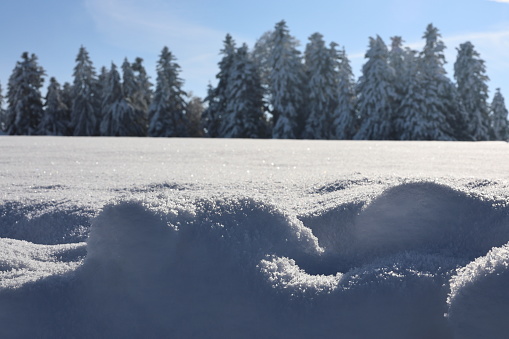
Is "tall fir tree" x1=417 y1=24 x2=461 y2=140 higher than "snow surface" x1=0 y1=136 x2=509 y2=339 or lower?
higher

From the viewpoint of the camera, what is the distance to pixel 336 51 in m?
26.1

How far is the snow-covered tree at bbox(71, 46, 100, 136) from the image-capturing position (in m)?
30.3

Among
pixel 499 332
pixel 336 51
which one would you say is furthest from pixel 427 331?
pixel 336 51

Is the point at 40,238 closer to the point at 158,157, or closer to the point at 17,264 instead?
the point at 17,264

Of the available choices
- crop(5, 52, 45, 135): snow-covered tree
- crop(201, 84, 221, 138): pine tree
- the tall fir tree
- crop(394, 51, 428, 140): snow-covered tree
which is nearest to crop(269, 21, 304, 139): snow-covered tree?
crop(201, 84, 221, 138): pine tree

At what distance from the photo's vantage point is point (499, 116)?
28.5 metres

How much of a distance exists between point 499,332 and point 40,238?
4.38 ft

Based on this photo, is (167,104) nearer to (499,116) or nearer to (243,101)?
(243,101)

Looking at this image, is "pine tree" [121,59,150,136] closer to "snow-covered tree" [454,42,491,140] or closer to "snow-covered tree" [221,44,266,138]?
"snow-covered tree" [221,44,266,138]

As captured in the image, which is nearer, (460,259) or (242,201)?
(460,259)

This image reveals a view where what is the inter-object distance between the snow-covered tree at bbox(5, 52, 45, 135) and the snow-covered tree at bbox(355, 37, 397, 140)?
20881 millimetres

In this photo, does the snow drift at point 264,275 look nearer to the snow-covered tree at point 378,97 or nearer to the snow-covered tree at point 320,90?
the snow-covered tree at point 378,97

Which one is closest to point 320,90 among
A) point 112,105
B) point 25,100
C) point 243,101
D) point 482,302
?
point 243,101

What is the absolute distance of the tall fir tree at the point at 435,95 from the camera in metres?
23.0
